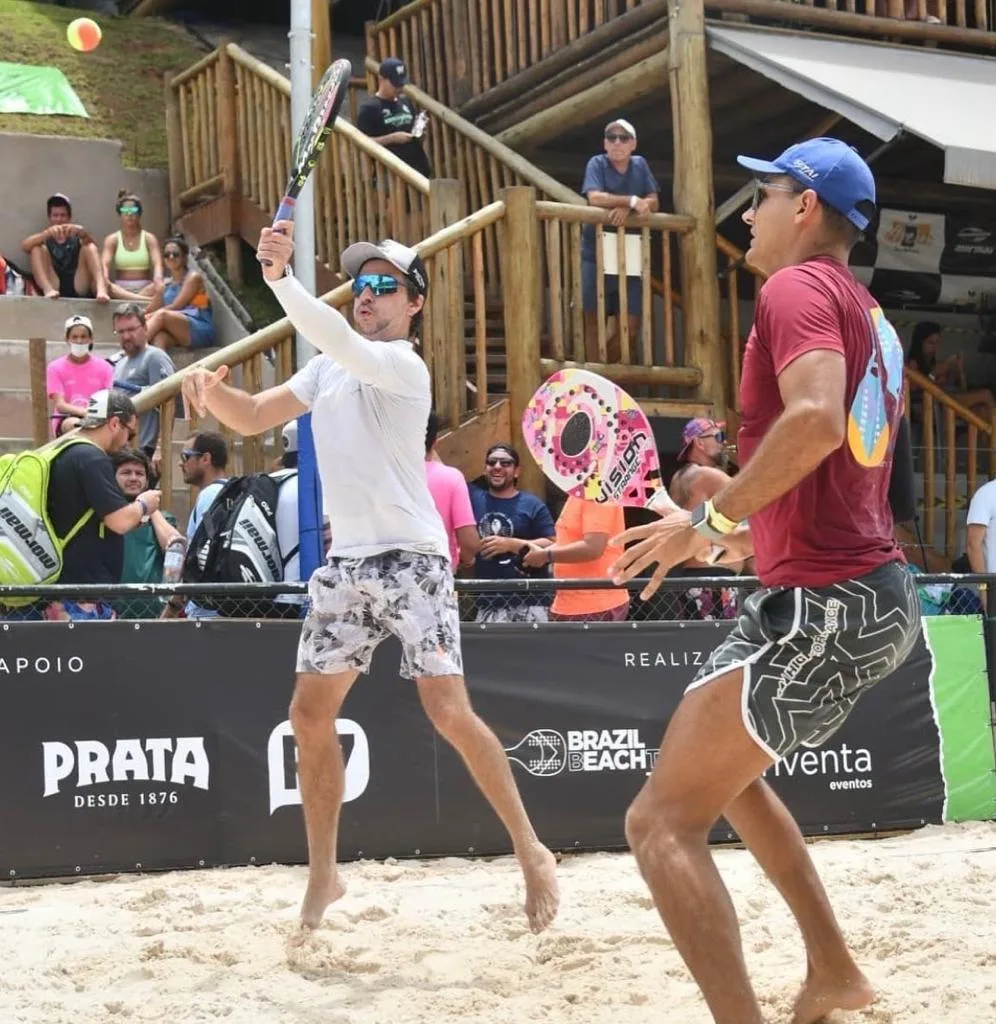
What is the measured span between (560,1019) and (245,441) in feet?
16.4

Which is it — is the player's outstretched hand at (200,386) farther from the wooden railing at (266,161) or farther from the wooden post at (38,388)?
the wooden railing at (266,161)

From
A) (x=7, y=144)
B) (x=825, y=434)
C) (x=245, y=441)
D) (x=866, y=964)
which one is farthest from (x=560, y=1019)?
(x=7, y=144)

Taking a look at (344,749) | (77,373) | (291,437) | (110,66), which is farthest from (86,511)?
(110,66)

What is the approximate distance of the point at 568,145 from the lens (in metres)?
14.1

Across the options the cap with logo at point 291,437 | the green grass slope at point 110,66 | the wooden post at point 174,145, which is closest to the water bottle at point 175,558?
the cap with logo at point 291,437

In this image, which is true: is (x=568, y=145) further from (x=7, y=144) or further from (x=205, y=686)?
(x=205, y=686)

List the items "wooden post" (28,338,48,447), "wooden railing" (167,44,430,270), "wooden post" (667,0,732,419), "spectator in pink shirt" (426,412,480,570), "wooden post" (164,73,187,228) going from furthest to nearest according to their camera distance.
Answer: "wooden post" (164,73,187,228) < "wooden railing" (167,44,430,270) < "wooden post" (667,0,732,419) < "wooden post" (28,338,48,447) < "spectator in pink shirt" (426,412,480,570)

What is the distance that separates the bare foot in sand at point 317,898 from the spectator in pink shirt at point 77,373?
5.83 meters

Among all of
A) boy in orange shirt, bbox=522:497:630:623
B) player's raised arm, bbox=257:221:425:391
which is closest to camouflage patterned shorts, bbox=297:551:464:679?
player's raised arm, bbox=257:221:425:391

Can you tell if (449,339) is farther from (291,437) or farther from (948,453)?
(948,453)

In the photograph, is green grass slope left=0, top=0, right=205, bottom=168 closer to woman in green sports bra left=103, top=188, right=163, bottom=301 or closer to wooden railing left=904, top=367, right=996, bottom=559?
woman in green sports bra left=103, top=188, right=163, bottom=301

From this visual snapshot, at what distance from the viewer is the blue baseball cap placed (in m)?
3.66

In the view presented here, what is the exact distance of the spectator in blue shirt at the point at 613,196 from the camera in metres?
10.4

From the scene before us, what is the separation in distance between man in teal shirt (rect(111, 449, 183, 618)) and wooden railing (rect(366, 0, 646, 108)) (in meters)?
5.68
